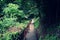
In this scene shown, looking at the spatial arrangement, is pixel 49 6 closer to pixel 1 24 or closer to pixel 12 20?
pixel 12 20

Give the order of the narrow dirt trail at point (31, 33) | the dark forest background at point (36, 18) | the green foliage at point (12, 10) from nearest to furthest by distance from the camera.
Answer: the dark forest background at point (36, 18), the green foliage at point (12, 10), the narrow dirt trail at point (31, 33)

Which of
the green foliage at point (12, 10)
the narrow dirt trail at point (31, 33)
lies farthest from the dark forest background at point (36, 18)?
the narrow dirt trail at point (31, 33)

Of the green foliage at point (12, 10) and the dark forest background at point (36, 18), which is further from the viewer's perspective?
the green foliage at point (12, 10)

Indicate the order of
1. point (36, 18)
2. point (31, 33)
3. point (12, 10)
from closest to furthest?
point (12, 10), point (31, 33), point (36, 18)

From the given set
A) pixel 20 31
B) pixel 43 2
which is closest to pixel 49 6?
pixel 43 2

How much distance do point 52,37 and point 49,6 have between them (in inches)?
32.6

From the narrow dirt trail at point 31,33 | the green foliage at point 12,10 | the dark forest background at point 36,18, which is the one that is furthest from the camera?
the narrow dirt trail at point 31,33

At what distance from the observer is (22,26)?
18.8 feet

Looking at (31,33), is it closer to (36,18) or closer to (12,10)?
(36,18)

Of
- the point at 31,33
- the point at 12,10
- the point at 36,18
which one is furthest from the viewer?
the point at 36,18

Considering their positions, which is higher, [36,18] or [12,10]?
[12,10]

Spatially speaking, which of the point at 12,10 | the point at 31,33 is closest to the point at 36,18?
the point at 31,33

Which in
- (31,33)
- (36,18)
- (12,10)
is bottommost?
(31,33)

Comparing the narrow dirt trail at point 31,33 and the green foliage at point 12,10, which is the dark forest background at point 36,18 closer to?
the green foliage at point 12,10
